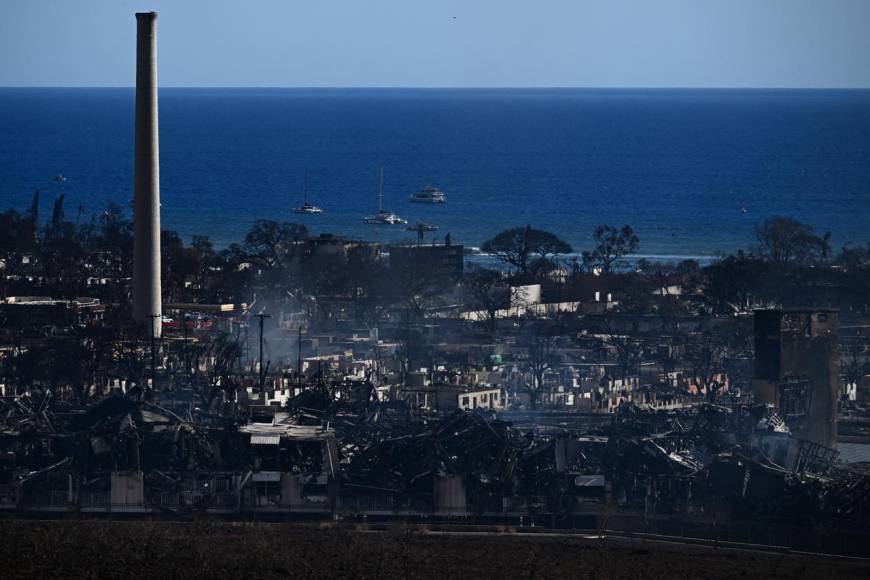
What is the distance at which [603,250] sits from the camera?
86.4 metres

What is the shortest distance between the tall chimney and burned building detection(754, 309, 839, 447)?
16.7 metres

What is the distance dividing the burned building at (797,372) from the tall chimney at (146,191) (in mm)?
16740

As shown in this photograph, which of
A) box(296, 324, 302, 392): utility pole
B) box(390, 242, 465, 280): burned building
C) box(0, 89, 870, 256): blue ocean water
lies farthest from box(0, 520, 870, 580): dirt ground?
box(0, 89, 870, 256): blue ocean water

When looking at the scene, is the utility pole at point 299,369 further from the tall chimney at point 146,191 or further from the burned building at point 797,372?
the burned building at point 797,372

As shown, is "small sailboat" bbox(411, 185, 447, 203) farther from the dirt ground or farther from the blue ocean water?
the dirt ground

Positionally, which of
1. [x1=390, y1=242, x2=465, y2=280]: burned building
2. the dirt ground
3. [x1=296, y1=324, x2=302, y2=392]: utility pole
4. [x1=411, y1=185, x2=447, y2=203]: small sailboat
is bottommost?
the dirt ground

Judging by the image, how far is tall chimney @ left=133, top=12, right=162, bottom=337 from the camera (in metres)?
56.8

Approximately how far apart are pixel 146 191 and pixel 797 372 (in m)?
19.1

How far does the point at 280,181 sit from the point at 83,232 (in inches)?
2880

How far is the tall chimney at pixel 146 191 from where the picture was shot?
56844 mm

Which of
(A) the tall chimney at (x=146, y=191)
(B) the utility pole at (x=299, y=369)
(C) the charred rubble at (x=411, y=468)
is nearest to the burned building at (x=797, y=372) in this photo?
(C) the charred rubble at (x=411, y=468)

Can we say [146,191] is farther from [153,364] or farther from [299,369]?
[153,364]

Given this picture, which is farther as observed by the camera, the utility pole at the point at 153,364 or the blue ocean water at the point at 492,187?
the blue ocean water at the point at 492,187

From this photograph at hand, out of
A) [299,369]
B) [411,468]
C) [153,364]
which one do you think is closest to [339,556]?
[411,468]
